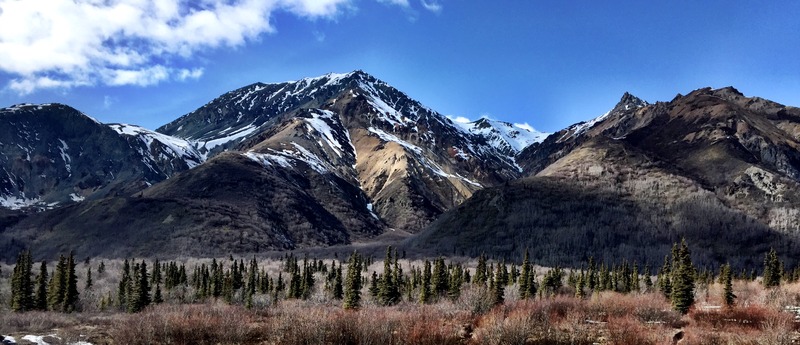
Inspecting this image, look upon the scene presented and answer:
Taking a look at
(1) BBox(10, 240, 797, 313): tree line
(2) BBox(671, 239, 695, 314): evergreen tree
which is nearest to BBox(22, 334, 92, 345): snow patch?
(1) BBox(10, 240, 797, 313): tree line

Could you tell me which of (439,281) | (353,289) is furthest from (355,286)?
(439,281)

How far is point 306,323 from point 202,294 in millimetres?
81418

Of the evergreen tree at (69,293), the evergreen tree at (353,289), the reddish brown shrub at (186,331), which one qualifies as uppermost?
the reddish brown shrub at (186,331)

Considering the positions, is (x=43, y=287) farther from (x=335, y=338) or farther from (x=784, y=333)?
(x=784, y=333)

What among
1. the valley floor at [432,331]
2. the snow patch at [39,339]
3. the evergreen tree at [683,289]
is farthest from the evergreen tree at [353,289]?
the evergreen tree at [683,289]

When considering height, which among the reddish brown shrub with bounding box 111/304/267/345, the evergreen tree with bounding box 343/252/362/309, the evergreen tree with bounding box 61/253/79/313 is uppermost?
the reddish brown shrub with bounding box 111/304/267/345

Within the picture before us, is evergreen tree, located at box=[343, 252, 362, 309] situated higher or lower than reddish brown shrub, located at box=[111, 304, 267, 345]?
lower

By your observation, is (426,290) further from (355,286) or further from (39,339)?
(39,339)

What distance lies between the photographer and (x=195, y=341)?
3128 centimetres

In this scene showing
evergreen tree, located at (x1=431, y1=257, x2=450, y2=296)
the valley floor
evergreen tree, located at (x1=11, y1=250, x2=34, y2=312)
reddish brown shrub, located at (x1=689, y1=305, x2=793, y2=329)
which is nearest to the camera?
the valley floor

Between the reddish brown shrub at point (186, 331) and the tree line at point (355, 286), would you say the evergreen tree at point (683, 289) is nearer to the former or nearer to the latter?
the tree line at point (355, 286)

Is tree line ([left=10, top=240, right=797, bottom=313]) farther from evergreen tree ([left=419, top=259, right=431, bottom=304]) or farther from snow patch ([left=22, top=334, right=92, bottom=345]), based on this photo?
snow patch ([left=22, top=334, right=92, bottom=345])

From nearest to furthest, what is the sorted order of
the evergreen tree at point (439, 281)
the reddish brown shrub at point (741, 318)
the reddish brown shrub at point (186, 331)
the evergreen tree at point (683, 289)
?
the reddish brown shrub at point (186, 331), the reddish brown shrub at point (741, 318), the evergreen tree at point (683, 289), the evergreen tree at point (439, 281)

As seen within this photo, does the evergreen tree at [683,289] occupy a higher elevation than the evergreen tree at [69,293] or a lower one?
higher
